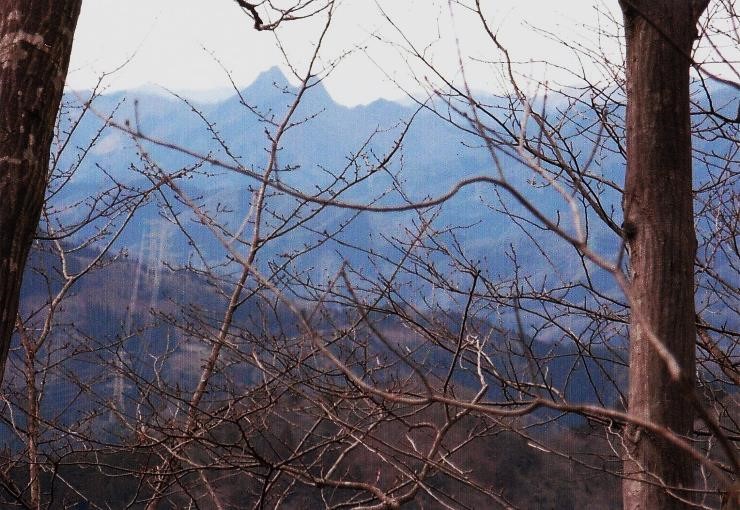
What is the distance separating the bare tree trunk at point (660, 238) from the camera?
2.12 metres

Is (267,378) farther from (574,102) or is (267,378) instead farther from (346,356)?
(574,102)

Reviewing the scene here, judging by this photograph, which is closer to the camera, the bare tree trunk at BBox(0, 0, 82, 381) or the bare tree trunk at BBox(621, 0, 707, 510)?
the bare tree trunk at BBox(621, 0, 707, 510)

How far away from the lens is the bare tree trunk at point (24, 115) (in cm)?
222

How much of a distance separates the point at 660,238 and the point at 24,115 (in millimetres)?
2118

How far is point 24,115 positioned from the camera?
2.29 meters

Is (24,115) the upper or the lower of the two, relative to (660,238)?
upper

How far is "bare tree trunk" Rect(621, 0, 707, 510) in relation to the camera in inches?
83.3

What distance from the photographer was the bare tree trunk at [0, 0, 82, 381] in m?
2.22

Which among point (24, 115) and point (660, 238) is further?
point (24, 115)

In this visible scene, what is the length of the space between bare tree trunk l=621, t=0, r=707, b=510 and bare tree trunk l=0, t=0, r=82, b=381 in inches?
77.3

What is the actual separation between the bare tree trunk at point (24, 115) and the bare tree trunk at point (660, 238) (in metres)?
1.96

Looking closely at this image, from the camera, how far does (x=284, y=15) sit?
4.06m

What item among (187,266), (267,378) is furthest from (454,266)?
(187,266)

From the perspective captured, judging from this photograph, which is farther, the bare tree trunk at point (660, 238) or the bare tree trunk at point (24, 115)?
the bare tree trunk at point (24, 115)
